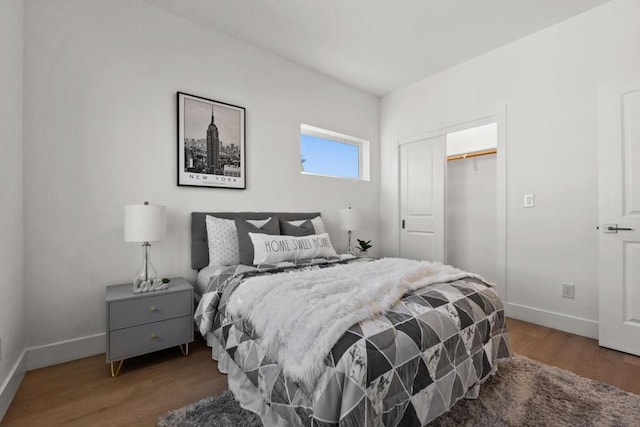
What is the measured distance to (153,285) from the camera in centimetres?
217

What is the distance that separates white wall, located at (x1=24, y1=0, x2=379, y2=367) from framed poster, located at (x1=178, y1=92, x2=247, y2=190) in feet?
0.27

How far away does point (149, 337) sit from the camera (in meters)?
2.04

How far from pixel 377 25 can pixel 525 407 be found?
314 centimetres

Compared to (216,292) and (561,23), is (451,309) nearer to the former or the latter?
(216,292)

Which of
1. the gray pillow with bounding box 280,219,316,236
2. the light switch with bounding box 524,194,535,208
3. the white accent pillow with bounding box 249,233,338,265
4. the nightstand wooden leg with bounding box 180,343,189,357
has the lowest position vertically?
the nightstand wooden leg with bounding box 180,343,189,357

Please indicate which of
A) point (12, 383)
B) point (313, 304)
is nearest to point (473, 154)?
point (313, 304)

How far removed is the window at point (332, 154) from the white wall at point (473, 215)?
129 cm

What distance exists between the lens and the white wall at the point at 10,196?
1.63 m

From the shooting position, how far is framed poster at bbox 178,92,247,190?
8.85 ft

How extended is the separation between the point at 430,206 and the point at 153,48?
345 cm

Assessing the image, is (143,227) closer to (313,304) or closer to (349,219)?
(313,304)

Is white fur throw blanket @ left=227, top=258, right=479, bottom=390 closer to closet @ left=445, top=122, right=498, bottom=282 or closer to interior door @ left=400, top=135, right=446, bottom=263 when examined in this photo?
interior door @ left=400, top=135, right=446, bottom=263

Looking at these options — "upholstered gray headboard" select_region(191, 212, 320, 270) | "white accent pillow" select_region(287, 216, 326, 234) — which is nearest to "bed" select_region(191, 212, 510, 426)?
"upholstered gray headboard" select_region(191, 212, 320, 270)

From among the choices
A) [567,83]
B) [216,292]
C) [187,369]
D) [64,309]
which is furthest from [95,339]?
[567,83]
